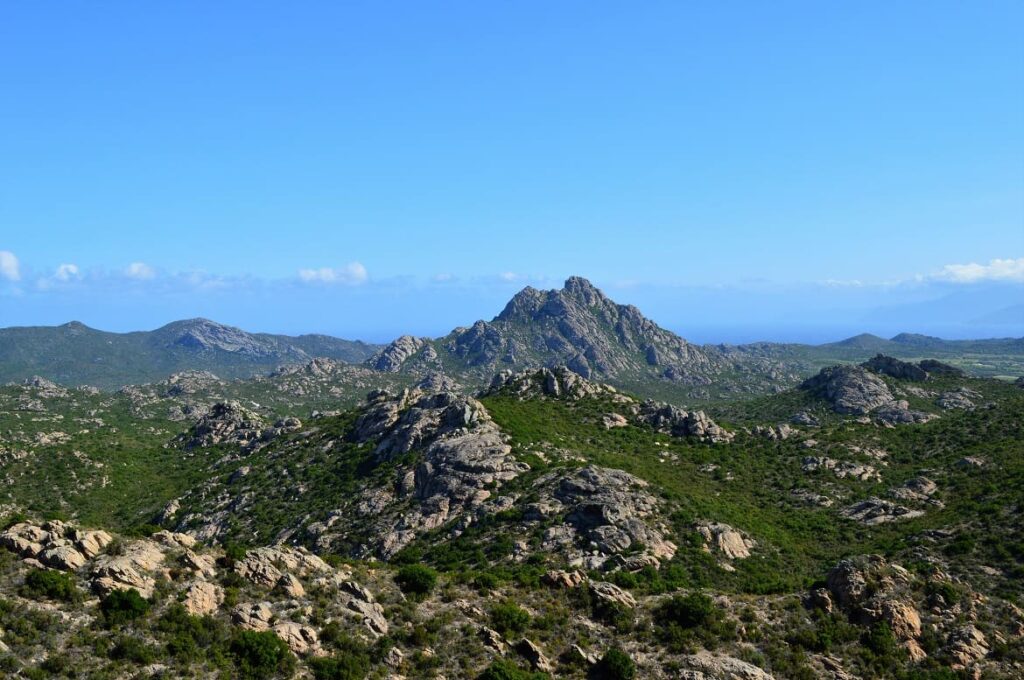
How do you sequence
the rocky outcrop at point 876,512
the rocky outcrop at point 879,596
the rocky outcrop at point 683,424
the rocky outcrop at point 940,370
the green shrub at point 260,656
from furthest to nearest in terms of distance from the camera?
the rocky outcrop at point 940,370 → the rocky outcrop at point 683,424 → the rocky outcrop at point 876,512 → the rocky outcrop at point 879,596 → the green shrub at point 260,656

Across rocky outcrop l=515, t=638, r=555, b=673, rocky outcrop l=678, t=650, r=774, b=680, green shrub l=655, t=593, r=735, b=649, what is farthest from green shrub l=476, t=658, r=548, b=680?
green shrub l=655, t=593, r=735, b=649

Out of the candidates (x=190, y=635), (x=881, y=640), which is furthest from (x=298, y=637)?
(x=881, y=640)

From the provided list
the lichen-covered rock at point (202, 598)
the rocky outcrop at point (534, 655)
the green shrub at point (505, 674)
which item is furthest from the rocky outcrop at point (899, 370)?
the lichen-covered rock at point (202, 598)

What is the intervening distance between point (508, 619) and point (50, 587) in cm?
2759

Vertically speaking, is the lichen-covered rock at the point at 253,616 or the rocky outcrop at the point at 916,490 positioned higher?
the lichen-covered rock at the point at 253,616

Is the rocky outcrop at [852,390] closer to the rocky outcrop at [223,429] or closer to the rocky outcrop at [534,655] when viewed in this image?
the rocky outcrop at [534,655]

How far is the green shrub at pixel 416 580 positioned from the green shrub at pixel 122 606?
1667 cm

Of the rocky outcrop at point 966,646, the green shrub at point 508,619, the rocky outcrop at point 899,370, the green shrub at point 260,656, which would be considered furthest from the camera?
the rocky outcrop at point 899,370

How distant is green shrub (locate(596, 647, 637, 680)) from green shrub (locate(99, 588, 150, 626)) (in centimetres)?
2785

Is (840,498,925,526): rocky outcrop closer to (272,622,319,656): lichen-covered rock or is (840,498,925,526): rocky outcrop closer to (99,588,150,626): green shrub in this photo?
(272,622,319,656): lichen-covered rock

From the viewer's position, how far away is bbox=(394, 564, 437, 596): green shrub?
146ft

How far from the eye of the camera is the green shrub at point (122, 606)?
34.2 metres

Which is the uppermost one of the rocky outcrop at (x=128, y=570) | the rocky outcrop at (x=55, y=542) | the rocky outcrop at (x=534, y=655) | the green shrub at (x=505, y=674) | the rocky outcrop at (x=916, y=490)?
the rocky outcrop at (x=55, y=542)

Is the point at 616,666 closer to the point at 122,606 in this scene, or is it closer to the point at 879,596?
the point at 879,596
